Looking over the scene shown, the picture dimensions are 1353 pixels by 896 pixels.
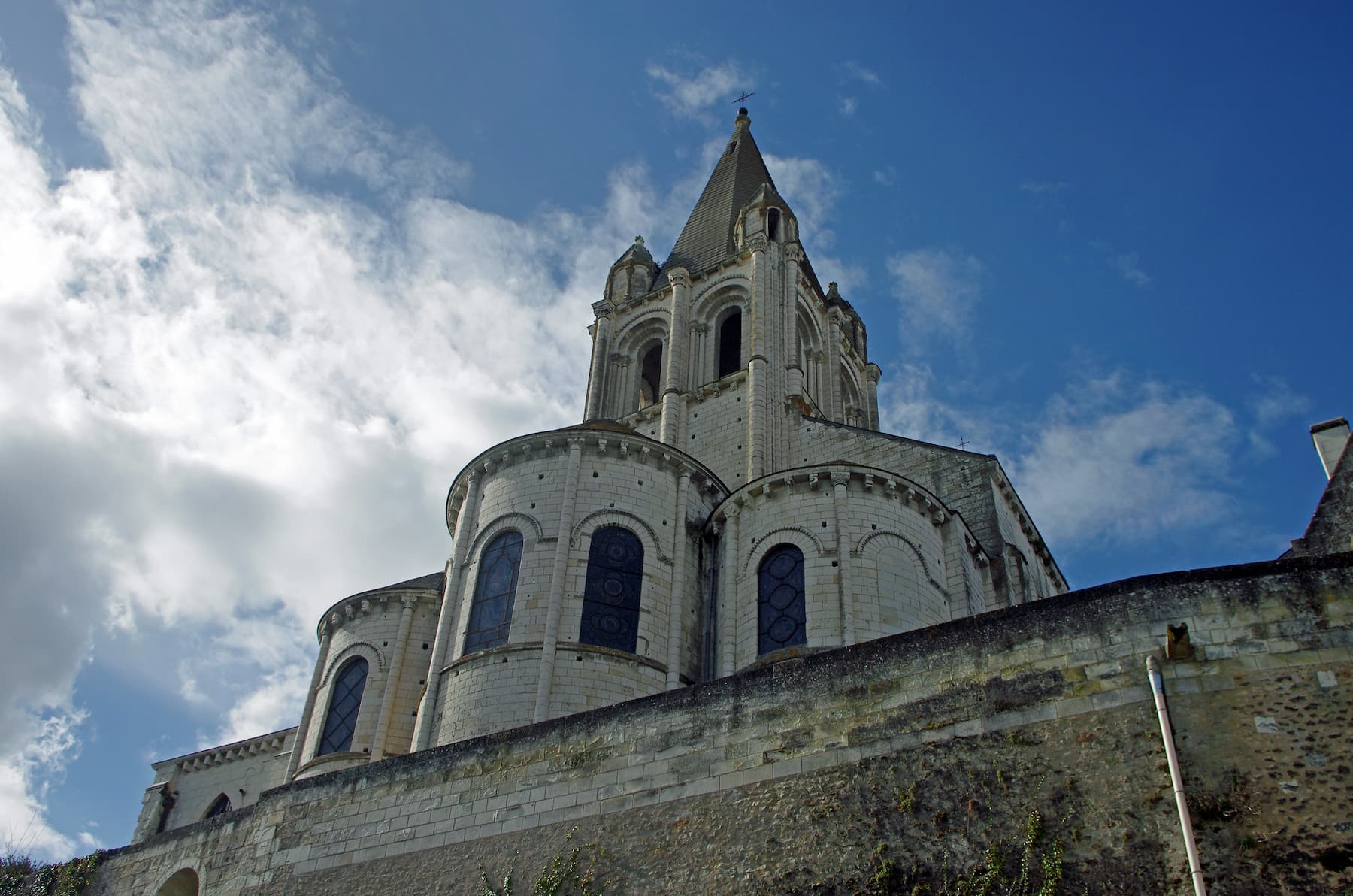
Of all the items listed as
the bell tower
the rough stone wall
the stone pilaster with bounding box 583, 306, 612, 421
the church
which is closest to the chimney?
the church

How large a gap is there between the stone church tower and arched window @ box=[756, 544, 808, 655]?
3 cm

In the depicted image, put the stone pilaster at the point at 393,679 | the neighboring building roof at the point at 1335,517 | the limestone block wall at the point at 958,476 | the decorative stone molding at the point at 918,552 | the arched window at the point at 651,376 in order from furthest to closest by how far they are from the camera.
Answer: the arched window at the point at 651,376 < the limestone block wall at the point at 958,476 < the stone pilaster at the point at 393,679 < the decorative stone molding at the point at 918,552 < the neighboring building roof at the point at 1335,517

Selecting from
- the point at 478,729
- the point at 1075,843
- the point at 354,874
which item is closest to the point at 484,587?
the point at 478,729

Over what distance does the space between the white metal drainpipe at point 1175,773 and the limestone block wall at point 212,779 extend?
2237cm

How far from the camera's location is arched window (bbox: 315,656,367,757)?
844 inches

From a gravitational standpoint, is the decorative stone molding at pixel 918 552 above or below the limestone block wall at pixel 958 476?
below

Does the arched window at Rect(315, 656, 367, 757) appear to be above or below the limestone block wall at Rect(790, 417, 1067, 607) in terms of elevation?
below

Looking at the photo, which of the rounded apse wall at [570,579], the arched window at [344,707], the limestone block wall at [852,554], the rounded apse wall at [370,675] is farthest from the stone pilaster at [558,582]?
the arched window at [344,707]

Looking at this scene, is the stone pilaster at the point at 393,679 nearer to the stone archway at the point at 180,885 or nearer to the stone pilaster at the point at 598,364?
the stone archway at the point at 180,885

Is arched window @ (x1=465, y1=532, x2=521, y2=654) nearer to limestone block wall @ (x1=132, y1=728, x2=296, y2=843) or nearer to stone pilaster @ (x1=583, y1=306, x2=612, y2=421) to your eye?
limestone block wall @ (x1=132, y1=728, x2=296, y2=843)

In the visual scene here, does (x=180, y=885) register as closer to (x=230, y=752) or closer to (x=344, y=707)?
(x=344, y=707)

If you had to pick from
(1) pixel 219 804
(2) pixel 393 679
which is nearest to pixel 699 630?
(2) pixel 393 679

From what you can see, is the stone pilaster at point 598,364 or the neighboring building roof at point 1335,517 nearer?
the neighboring building roof at point 1335,517

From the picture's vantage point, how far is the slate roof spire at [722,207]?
34.4 metres
